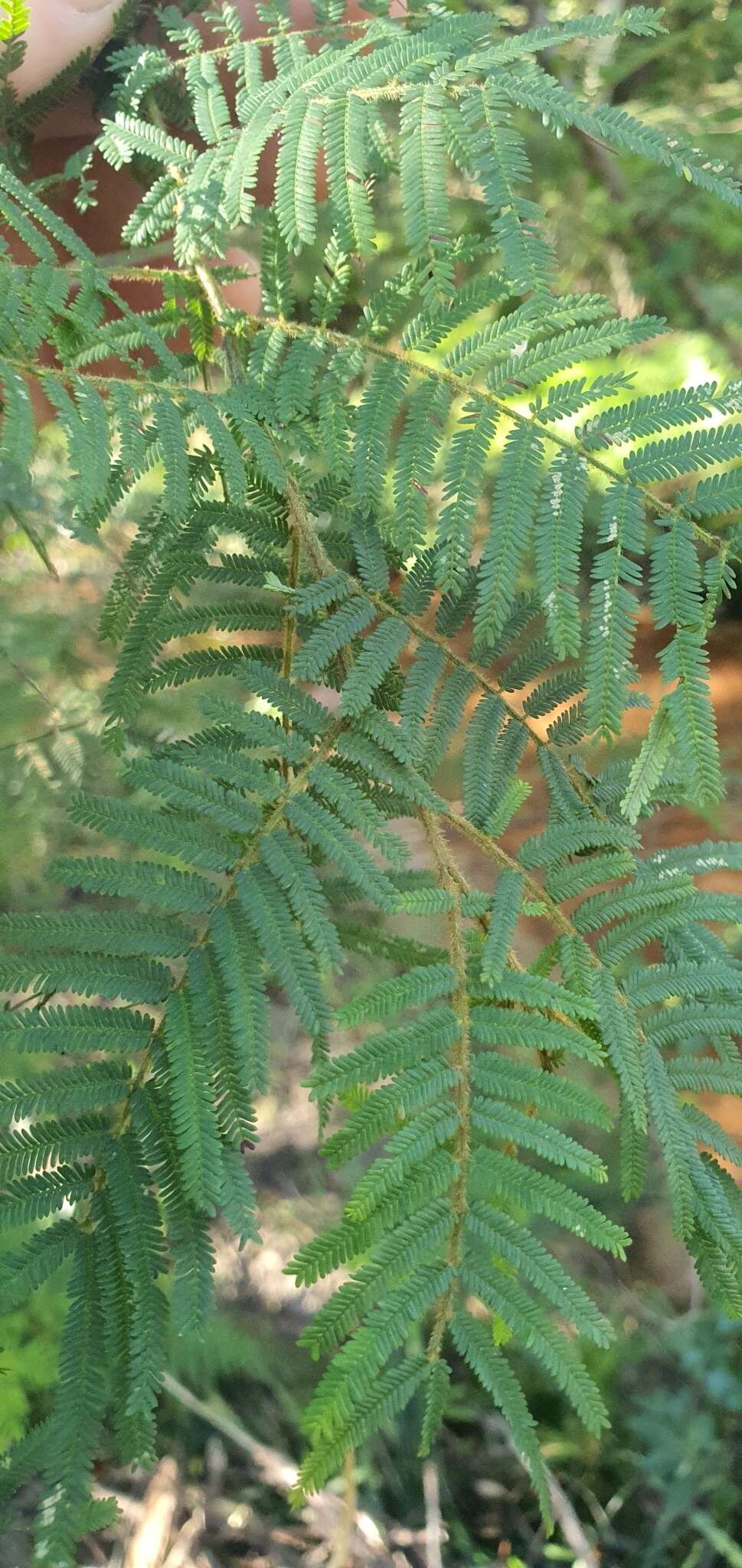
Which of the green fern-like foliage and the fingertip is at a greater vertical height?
the fingertip

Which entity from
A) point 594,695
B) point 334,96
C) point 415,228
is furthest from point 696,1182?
point 334,96

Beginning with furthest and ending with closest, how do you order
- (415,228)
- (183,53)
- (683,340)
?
(683,340)
(183,53)
(415,228)

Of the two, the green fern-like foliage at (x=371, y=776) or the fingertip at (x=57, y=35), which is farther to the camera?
the fingertip at (x=57, y=35)

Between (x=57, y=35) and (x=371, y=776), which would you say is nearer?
(x=371, y=776)

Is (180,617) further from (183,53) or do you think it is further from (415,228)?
(183,53)

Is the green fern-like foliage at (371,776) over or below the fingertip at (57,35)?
below

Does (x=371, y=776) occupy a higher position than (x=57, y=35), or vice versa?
(x=57, y=35)

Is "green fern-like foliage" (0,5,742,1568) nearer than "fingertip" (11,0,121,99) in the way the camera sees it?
Yes

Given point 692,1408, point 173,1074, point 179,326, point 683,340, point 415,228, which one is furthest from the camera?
point 683,340
